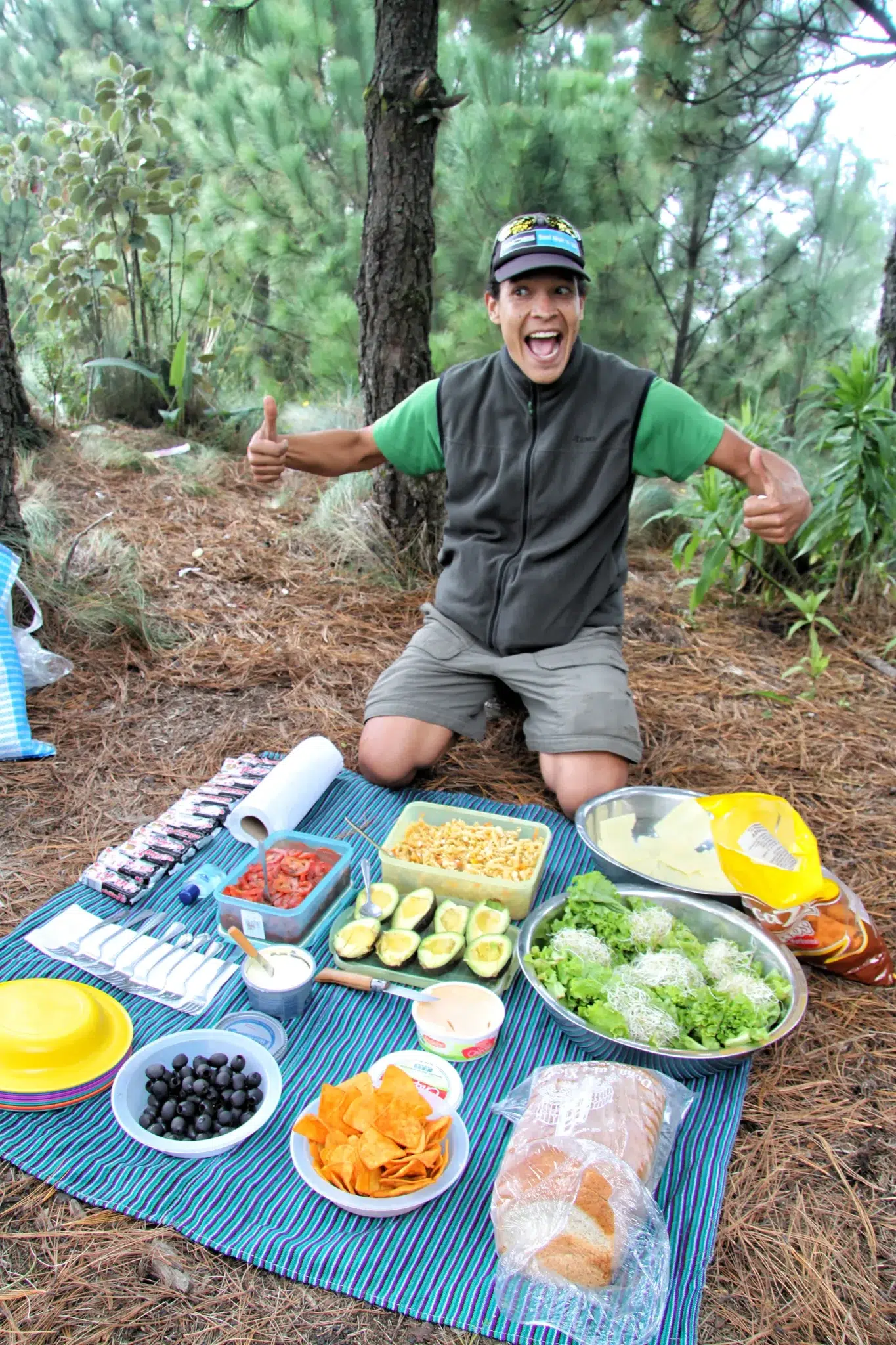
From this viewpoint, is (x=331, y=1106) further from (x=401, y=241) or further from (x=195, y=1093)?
(x=401, y=241)

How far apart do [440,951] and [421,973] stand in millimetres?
64

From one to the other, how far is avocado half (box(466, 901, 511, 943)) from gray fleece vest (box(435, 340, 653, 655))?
0.90 meters

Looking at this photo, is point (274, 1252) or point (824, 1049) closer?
point (274, 1252)

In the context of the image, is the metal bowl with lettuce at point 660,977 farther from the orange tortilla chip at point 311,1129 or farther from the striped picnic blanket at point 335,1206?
the orange tortilla chip at point 311,1129

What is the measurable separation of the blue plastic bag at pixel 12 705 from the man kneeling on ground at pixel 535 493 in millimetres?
971

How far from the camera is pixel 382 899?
1.95 metres

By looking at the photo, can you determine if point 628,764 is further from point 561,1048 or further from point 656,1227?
point 656,1227

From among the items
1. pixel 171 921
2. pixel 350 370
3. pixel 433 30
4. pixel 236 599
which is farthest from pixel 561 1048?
pixel 350 370

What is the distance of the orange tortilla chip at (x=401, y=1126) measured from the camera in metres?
1.35

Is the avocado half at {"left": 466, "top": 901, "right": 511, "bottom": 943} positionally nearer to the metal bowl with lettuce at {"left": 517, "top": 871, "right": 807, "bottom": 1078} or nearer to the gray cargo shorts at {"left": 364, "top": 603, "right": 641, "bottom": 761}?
the metal bowl with lettuce at {"left": 517, "top": 871, "right": 807, "bottom": 1078}

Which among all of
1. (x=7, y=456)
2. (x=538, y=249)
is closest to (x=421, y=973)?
(x=538, y=249)

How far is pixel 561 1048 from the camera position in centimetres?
171

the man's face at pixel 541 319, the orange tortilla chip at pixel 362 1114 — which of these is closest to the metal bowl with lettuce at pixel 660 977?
the orange tortilla chip at pixel 362 1114

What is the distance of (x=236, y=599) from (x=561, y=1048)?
2470mm
